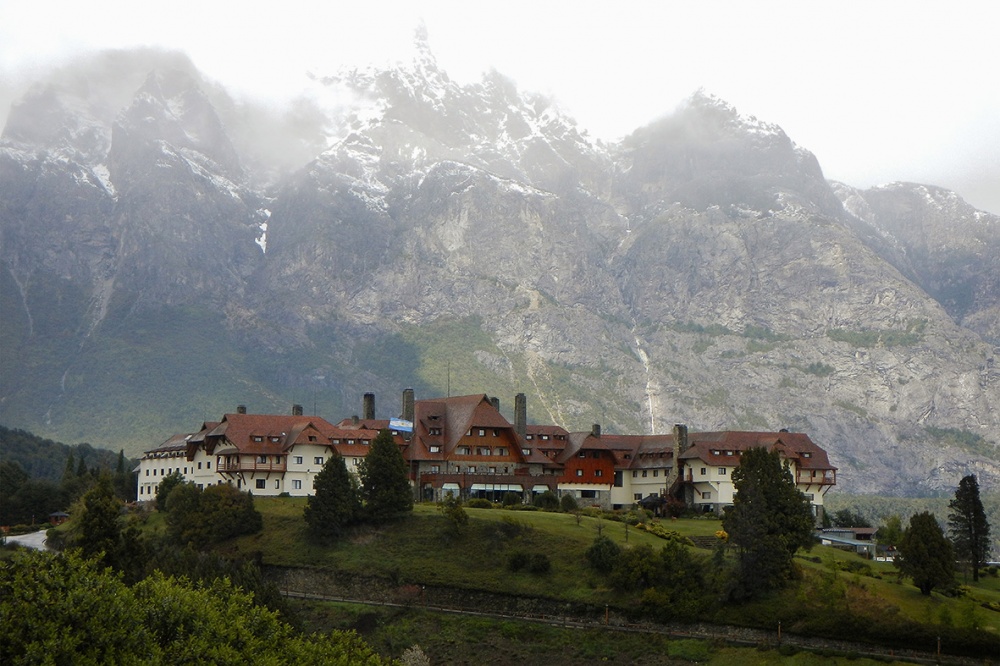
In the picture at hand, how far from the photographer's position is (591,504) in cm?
12569

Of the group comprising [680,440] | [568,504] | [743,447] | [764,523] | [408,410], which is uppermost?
[408,410]

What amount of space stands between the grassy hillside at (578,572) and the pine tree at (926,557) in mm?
A: 1293

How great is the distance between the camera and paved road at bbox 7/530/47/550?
374ft

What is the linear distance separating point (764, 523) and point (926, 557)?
12.2 metres

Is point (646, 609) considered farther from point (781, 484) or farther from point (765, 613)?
point (781, 484)

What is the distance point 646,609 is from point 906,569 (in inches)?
814

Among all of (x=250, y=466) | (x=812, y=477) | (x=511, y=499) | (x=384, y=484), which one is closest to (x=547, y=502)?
(x=511, y=499)

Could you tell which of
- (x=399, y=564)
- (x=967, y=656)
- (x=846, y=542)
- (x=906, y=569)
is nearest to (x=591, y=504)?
(x=846, y=542)

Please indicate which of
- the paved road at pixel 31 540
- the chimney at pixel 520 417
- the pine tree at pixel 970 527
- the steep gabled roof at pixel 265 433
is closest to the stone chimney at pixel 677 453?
the chimney at pixel 520 417

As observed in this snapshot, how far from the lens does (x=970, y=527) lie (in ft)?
339

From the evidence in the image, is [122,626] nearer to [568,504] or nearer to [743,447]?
[568,504]

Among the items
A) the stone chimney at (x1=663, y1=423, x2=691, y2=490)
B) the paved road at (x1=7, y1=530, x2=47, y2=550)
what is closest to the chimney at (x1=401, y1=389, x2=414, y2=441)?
the stone chimney at (x1=663, y1=423, x2=691, y2=490)

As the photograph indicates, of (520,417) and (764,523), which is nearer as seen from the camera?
(764,523)

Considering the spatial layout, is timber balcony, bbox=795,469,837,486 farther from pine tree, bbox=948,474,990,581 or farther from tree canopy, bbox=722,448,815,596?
tree canopy, bbox=722,448,815,596
